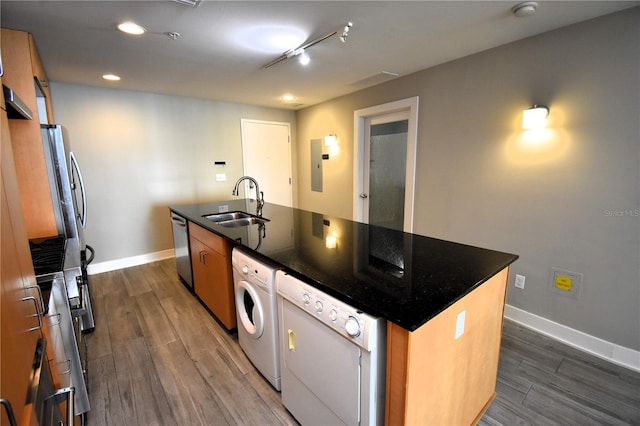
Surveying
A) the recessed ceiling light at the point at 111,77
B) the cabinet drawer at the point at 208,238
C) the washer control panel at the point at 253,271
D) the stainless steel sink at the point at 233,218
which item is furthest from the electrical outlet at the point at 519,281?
the recessed ceiling light at the point at 111,77

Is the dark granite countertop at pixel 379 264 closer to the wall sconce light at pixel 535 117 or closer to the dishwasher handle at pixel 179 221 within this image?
the dishwasher handle at pixel 179 221

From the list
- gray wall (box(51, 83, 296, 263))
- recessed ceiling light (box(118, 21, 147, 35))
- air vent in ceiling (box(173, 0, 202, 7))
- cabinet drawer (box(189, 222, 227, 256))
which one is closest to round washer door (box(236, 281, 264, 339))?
cabinet drawer (box(189, 222, 227, 256))

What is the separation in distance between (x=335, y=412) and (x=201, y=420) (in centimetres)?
87

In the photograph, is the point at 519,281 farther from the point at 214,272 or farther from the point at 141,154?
the point at 141,154

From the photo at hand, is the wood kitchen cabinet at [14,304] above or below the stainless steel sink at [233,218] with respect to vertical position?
above

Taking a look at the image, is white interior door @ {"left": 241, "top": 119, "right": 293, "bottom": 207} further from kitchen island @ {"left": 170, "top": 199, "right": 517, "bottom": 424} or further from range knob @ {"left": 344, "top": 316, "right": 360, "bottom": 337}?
range knob @ {"left": 344, "top": 316, "right": 360, "bottom": 337}

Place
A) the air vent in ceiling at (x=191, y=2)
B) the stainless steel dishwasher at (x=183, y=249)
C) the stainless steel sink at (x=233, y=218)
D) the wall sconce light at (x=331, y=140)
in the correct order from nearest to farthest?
the air vent in ceiling at (x=191, y=2) → the stainless steel sink at (x=233, y=218) → the stainless steel dishwasher at (x=183, y=249) → the wall sconce light at (x=331, y=140)

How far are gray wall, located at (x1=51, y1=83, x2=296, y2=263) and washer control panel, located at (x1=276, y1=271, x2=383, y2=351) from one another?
337cm

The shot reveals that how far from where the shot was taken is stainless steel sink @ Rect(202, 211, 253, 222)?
280 centimetres

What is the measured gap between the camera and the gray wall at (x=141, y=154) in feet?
11.4

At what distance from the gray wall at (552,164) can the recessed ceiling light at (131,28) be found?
2.62 m

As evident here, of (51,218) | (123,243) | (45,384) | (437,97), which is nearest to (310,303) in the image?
(45,384)

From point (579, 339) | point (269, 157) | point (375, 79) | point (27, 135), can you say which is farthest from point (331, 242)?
point (269, 157)

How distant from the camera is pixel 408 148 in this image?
330cm
